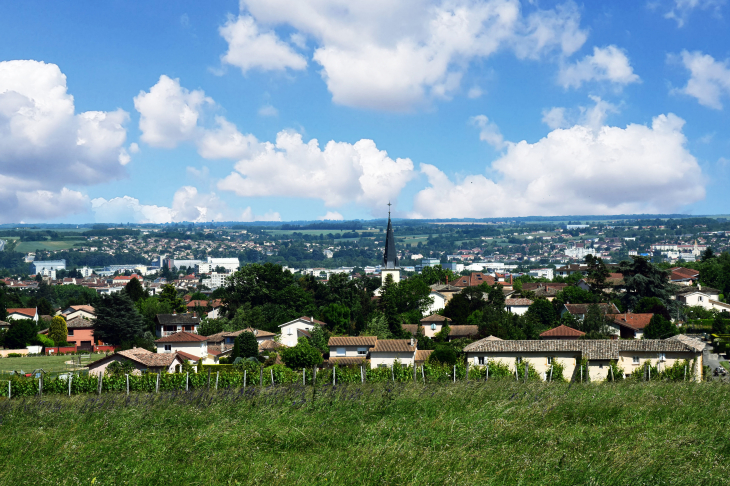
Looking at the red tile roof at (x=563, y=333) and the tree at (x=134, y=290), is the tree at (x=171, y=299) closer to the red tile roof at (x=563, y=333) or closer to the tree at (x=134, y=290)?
the tree at (x=134, y=290)

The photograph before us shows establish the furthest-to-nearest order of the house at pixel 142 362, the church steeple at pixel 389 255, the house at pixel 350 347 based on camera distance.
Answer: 1. the church steeple at pixel 389 255
2. the house at pixel 350 347
3. the house at pixel 142 362

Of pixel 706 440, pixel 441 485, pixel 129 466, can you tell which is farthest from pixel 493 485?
pixel 129 466

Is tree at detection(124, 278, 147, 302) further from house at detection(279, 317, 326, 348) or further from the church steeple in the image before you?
the church steeple

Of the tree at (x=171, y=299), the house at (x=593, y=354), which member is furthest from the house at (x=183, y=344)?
the tree at (x=171, y=299)

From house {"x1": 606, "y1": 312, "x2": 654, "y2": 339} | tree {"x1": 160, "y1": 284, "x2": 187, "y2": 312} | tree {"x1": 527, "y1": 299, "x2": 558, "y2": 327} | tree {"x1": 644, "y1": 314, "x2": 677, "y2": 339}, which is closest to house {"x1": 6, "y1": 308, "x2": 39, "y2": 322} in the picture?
tree {"x1": 160, "y1": 284, "x2": 187, "y2": 312}

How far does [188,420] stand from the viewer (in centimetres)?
914

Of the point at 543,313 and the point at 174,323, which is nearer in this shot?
the point at 543,313

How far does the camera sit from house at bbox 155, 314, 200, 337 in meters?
44.6

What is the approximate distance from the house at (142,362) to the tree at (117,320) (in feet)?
57.6

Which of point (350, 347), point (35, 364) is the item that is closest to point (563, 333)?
point (350, 347)

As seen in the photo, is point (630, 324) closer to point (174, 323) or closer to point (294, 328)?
point (294, 328)

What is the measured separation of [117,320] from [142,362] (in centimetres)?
1958

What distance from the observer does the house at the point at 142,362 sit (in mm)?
23766

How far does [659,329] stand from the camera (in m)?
36.3
